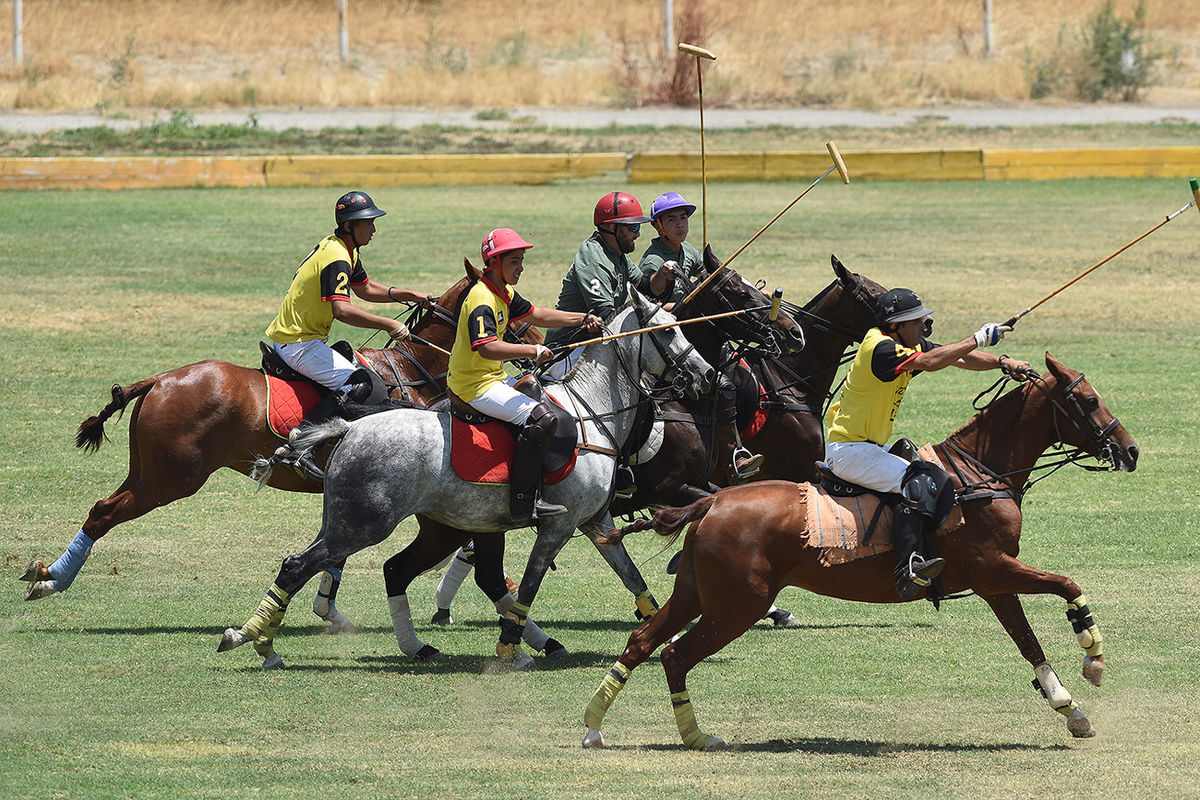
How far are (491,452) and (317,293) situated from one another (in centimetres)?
230

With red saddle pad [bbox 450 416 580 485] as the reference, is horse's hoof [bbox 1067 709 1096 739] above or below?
below

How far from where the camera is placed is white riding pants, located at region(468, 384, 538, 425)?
402 inches

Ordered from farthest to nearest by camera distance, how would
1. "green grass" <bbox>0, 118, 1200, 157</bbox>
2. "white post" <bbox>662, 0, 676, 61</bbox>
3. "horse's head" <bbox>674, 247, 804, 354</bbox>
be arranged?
"white post" <bbox>662, 0, 676, 61</bbox> → "green grass" <bbox>0, 118, 1200, 157</bbox> → "horse's head" <bbox>674, 247, 804, 354</bbox>

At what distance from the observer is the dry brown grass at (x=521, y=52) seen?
1618 inches

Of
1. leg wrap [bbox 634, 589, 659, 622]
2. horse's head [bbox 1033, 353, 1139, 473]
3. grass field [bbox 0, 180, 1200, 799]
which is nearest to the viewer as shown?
grass field [bbox 0, 180, 1200, 799]

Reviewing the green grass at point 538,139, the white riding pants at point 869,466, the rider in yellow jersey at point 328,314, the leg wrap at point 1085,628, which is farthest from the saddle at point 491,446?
the green grass at point 538,139

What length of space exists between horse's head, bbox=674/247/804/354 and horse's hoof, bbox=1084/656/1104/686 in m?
3.98

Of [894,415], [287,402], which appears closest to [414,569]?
[287,402]

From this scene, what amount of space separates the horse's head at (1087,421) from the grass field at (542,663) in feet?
4.86

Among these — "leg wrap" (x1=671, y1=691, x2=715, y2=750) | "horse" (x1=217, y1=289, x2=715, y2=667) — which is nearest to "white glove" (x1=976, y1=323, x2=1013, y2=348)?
"horse" (x1=217, y1=289, x2=715, y2=667)

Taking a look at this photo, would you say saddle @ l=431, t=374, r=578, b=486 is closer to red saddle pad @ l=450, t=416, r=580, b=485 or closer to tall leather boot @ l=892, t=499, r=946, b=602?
red saddle pad @ l=450, t=416, r=580, b=485

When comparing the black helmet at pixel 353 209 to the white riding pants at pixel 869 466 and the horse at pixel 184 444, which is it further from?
the white riding pants at pixel 869 466

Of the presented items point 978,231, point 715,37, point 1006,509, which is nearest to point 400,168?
point 978,231

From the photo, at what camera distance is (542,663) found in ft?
34.9
